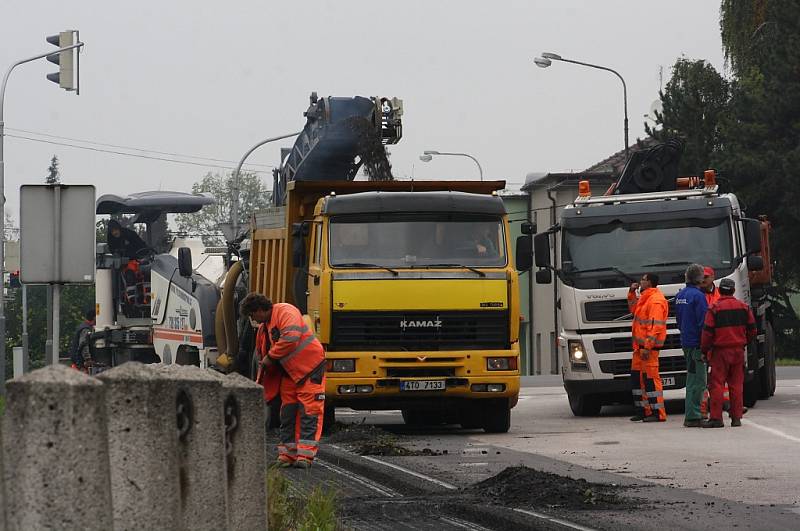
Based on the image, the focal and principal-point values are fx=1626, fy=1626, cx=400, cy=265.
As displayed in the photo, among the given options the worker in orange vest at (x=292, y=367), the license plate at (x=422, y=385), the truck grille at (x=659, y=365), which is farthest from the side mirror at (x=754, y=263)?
the worker in orange vest at (x=292, y=367)

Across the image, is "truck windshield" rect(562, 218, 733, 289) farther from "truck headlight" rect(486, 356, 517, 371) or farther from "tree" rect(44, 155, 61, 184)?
"tree" rect(44, 155, 61, 184)

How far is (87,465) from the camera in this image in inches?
191

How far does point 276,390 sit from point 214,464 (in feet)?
27.3

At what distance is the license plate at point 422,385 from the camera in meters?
17.5

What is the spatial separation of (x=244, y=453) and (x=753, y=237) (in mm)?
14275

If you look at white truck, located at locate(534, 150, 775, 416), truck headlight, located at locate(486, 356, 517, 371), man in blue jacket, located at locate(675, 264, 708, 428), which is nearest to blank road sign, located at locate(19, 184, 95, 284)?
truck headlight, located at locate(486, 356, 517, 371)

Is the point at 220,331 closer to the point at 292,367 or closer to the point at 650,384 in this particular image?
the point at 650,384

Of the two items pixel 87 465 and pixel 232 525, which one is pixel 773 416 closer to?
pixel 232 525

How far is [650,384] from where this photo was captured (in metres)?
19.3

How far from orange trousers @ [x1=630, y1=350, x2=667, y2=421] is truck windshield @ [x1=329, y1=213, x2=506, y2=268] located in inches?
97.8

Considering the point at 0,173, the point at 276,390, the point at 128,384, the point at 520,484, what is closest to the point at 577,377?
the point at 276,390

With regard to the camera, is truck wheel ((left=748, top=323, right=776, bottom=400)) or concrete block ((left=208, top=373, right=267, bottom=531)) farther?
truck wheel ((left=748, top=323, right=776, bottom=400))

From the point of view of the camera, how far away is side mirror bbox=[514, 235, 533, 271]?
19.2 meters

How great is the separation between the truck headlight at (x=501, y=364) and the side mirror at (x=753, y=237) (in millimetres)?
3918
